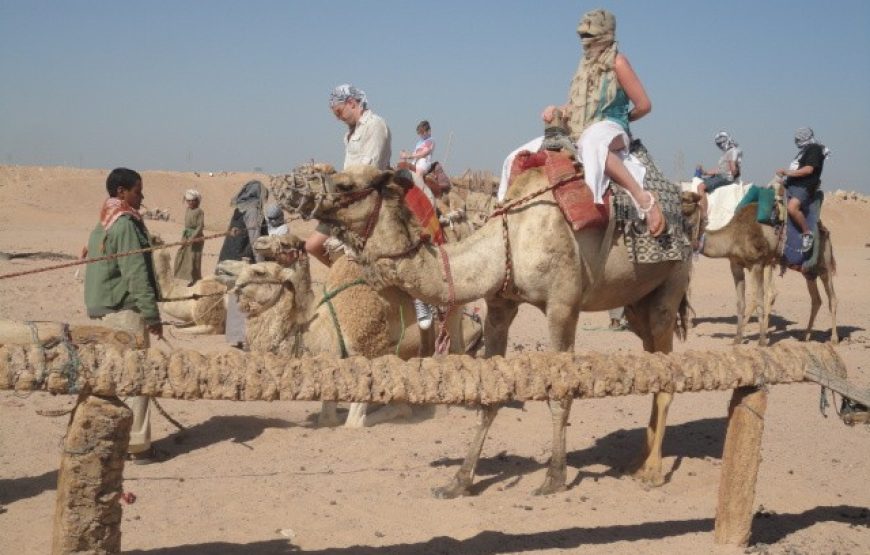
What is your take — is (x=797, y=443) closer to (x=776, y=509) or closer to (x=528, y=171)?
(x=776, y=509)

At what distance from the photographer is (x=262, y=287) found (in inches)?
285

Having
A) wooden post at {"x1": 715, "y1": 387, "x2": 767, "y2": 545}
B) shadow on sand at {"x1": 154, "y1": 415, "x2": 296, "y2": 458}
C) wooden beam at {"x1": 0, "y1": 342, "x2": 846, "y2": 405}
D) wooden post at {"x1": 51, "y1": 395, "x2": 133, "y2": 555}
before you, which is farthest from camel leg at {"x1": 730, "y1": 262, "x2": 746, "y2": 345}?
wooden post at {"x1": 51, "y1": 395, "x2": 133, "y2": 555}

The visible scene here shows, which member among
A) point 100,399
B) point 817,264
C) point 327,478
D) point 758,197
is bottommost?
point 327,478

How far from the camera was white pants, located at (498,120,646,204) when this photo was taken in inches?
231

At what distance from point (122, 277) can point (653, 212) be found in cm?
380

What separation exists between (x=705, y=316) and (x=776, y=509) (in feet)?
35.1

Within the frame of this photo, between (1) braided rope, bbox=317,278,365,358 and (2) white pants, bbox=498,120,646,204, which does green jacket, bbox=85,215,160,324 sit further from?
(2) white pants, bbox=498,120,646,204

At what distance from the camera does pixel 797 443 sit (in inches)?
290

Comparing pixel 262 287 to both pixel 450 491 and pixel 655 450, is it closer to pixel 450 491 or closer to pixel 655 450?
pixel 450 491

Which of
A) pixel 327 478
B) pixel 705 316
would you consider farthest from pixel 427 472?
pixel 705 316

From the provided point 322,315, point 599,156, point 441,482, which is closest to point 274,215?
point 322,315

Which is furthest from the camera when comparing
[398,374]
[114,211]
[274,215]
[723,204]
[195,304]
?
[723,204]

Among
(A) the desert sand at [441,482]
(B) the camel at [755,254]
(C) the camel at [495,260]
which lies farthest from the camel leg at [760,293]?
(C) the camel at [495,260]

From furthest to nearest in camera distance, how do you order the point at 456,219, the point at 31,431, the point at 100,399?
1. the point at 456,219
2. the point at 31,431
3. the point at 100,399
